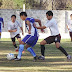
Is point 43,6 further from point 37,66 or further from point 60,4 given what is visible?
point 37,66

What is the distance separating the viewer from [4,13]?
1430 inches

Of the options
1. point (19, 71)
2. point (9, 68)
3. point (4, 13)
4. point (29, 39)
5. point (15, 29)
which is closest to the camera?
point (19, 71)

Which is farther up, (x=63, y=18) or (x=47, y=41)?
(x=63, y=18)

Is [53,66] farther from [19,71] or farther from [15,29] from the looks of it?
[15,29]

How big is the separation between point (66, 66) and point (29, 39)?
77.5 inches

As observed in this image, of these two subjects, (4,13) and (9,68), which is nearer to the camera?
(9,68)

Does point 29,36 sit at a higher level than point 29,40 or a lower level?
higher

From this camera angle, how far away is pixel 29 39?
1215cm

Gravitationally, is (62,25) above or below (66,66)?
above

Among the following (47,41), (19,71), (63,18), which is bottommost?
(19,71)

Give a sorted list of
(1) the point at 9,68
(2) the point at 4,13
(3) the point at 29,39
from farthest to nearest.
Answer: (2) the point at 4,13
(3) the point at 29,39
(1) the point at 9,68

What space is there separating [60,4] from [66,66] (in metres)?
36.4

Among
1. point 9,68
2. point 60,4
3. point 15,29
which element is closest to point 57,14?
point 60,4

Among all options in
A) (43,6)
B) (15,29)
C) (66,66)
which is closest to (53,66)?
(66,66)
